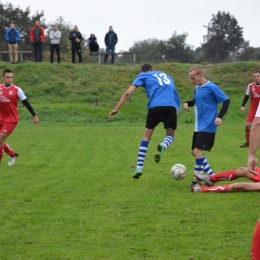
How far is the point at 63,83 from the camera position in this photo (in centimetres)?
3005

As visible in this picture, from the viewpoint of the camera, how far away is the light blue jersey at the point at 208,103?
8.61 metres

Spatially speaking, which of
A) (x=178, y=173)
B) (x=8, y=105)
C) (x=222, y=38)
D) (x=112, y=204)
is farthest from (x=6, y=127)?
(x=222, y=38)

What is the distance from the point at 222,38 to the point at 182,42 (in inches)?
218

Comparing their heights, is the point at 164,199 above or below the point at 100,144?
above

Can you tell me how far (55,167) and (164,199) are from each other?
14.7 ft

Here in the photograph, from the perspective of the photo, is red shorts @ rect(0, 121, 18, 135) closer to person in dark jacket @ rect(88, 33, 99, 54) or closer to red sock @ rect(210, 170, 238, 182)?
red sock @ rect(210, 170, 238, 182)

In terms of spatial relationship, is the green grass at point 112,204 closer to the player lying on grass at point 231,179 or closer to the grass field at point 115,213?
the grass field at point 115,213

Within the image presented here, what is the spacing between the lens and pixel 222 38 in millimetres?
56094

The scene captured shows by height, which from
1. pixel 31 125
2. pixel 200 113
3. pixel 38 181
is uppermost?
pixel 200 113

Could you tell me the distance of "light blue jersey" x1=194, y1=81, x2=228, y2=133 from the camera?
8.61 meters

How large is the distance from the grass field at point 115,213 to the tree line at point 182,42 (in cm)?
3608

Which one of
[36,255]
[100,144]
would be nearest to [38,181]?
[36,255]

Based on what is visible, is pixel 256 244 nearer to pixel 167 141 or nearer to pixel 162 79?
pixel 167 141

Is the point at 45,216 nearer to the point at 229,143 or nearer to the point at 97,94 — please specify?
the point at 229,143
